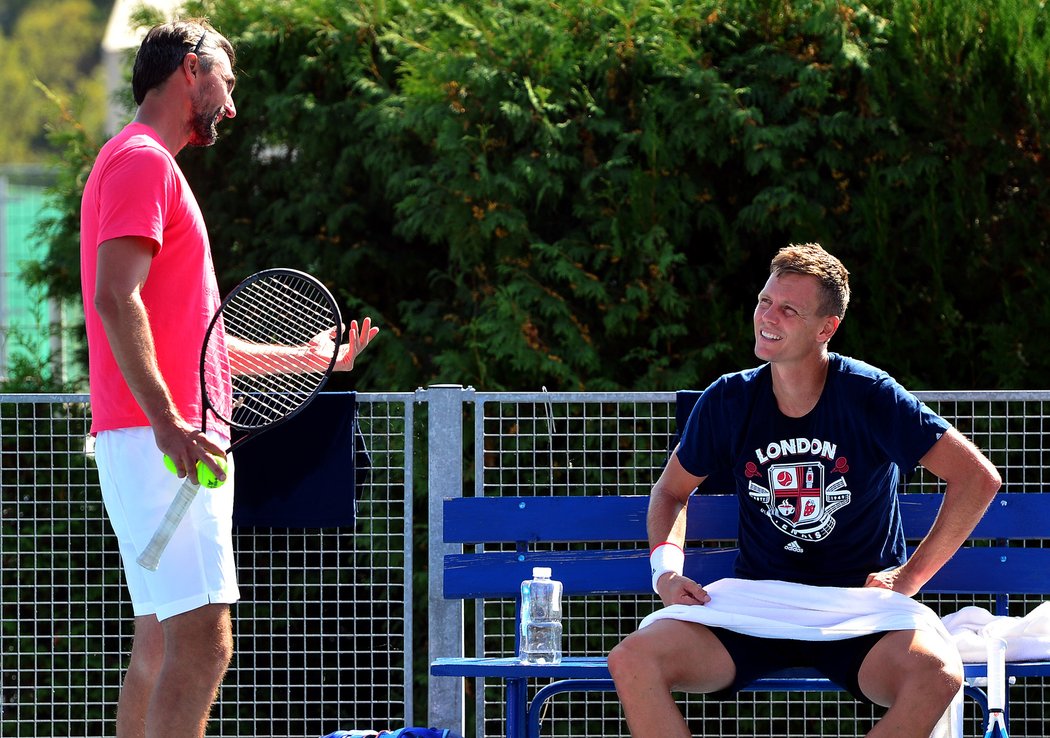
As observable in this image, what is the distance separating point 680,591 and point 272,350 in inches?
53.7

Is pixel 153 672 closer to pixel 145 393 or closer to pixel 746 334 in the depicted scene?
pixel 145 393

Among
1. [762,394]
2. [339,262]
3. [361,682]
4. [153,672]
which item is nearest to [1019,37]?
[762,394]

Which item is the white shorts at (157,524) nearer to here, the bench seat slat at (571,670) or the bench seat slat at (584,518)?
the bench seat slat at (571,670)

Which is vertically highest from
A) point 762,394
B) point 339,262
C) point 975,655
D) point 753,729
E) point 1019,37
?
point 1019,37

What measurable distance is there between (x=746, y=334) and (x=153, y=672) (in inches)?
111

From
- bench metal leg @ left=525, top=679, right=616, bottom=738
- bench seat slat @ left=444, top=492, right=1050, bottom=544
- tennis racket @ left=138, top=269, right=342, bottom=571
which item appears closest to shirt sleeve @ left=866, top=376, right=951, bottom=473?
bench seat slat @ left=444, top=492, right=1050, bottom=544

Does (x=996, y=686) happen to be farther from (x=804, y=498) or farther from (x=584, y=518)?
(x=584, y=518)

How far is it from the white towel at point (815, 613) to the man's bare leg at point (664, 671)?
0.23 feet

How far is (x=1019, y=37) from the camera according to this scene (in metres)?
5.39

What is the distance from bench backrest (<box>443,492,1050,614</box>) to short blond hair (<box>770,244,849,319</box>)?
818 millimetres

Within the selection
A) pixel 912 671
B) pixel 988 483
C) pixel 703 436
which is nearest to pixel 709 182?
pixel 703 436

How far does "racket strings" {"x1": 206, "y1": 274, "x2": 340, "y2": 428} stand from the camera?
388 centimetres

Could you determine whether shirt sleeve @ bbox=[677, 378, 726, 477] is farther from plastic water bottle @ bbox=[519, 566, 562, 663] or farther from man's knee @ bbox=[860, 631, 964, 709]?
man's knee @ bbox=[860, 631, 964, 709]

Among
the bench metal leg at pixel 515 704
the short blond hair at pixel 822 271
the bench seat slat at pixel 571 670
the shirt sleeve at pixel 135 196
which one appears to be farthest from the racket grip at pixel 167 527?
the short blond hair at pixel 822 271
